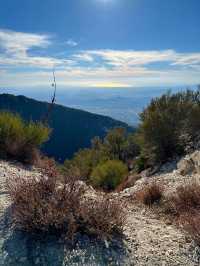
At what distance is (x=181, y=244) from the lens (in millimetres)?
5508

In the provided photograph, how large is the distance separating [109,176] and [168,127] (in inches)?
148

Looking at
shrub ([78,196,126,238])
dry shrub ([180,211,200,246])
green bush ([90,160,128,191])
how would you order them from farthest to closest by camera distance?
green bush ([90,160,128,191]), dry shrub ([180,211,200,246]), shrub ([78,196,126,238])

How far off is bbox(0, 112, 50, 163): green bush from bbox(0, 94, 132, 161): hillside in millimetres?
81176

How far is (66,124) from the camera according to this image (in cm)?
10612

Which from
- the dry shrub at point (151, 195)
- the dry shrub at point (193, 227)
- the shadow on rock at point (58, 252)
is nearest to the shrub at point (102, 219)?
the shadow on rock at point (58, 252)

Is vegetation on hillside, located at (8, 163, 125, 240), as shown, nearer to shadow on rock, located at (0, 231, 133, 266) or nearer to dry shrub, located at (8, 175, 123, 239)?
dry shrub, located at (8, 175, 123, 239)

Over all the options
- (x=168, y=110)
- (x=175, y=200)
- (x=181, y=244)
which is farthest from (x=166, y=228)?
(x=168, y=110)

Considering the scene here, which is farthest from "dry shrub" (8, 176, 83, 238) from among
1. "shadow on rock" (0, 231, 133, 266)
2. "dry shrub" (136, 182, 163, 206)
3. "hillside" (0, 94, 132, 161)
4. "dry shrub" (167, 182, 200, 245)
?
"hillside" (0, 94, 132, 161)

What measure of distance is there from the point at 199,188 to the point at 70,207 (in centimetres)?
325

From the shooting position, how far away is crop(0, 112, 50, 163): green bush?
12219mm

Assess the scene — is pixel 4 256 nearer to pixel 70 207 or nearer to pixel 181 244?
pixel 70 207

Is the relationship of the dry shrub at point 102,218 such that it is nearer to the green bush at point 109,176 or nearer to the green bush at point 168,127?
the green bush at point 109,176

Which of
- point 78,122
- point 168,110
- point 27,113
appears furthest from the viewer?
point 78,122

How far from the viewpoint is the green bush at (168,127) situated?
18.9 metres
